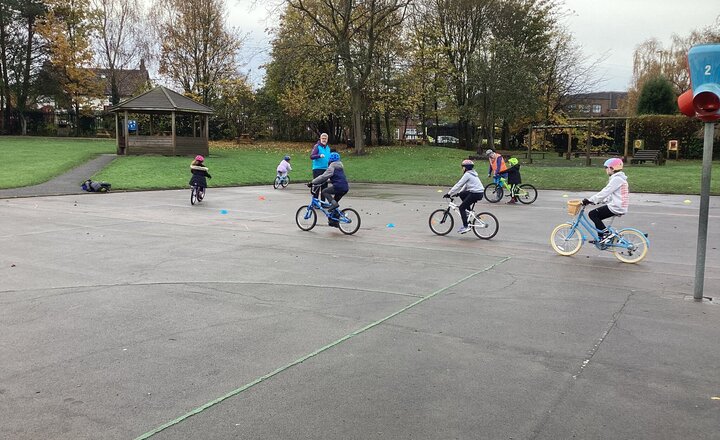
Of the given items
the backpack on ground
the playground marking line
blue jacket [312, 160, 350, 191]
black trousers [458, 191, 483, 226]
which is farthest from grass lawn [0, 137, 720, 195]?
the playground marking line

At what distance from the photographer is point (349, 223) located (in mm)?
11555

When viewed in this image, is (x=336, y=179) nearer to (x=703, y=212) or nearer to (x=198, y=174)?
(x=703, y=212)

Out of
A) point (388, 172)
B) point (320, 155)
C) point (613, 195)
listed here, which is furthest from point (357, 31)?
point (613, 195)

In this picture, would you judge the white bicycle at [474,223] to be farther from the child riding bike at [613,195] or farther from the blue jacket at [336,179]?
the child riding bike at [613,195]

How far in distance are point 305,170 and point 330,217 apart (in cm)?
2036

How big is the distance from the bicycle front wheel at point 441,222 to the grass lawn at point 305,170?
12.7 meters

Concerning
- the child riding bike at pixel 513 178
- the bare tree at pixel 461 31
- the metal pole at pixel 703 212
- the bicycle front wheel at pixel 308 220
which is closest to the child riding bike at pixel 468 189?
the bicycle front wheel at pixel 308 220

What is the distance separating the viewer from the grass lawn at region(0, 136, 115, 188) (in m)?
22.8

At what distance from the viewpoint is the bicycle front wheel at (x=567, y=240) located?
9359 millimetres

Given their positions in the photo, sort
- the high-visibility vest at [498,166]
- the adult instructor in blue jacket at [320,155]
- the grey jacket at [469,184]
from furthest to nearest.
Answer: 1. the high-visibility vest at [498,166]
2. the adult instructor in blue jacket at [320,155]
3. the grey jacket at [469,184]

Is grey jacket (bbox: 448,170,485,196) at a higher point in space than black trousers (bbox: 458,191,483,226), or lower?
higher

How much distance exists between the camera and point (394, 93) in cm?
4447

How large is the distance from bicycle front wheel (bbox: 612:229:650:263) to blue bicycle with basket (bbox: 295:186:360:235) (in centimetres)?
479

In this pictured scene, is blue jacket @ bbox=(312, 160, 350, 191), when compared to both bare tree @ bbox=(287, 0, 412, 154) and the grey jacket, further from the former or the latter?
bare tree @ bbox=(287, 0, 412, 154)
